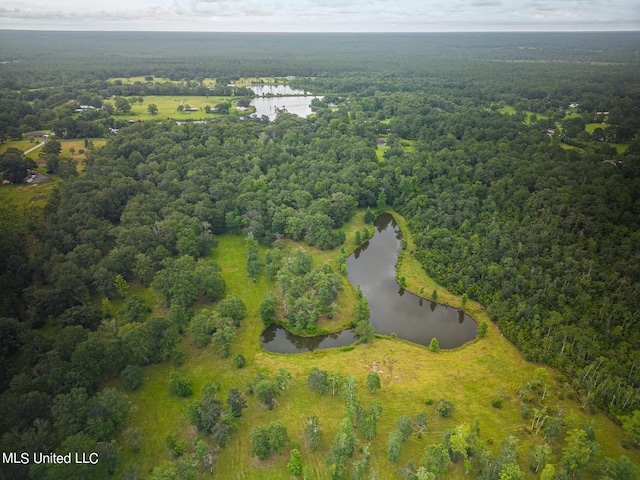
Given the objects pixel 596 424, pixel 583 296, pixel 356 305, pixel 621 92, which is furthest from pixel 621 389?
pixel 621 92

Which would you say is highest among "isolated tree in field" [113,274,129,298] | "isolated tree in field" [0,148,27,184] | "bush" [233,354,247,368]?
"isolated tree in field" [0,148,27,184]

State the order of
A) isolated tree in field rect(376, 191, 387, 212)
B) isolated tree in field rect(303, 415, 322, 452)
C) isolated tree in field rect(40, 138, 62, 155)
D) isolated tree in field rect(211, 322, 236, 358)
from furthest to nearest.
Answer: isolated tree in field rect(40, 138, 62, 155) < isolated tree in field rect(376, 191, 387, 212) < isolated tree in field rect(211, 322, 236, 358) < isolated tree in field rect(303, 415, 322, 452)

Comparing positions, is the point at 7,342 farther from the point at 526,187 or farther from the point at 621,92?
the point at 621,92

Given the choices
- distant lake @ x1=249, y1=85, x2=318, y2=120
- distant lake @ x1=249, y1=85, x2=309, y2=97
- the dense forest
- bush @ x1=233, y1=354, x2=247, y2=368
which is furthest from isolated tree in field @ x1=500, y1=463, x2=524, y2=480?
distant lake @ x1=249, y1=85, x2=309, y2=97

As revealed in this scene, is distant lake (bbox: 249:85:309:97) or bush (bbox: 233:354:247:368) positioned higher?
distant lake (bbox: 249:85:309:97)

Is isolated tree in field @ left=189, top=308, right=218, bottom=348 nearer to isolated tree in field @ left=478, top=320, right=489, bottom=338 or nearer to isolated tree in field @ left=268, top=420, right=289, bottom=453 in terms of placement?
isolated tree in field @ left=268, top=420, right=289, bottom=453

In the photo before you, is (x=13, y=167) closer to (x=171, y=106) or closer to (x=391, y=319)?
(x=391, y=319)

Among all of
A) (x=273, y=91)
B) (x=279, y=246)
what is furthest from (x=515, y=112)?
(x=273, y=91)

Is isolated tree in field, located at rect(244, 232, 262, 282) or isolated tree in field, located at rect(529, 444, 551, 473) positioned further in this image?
isolated tree in field, located at rect(244, 232, 262, 282)
